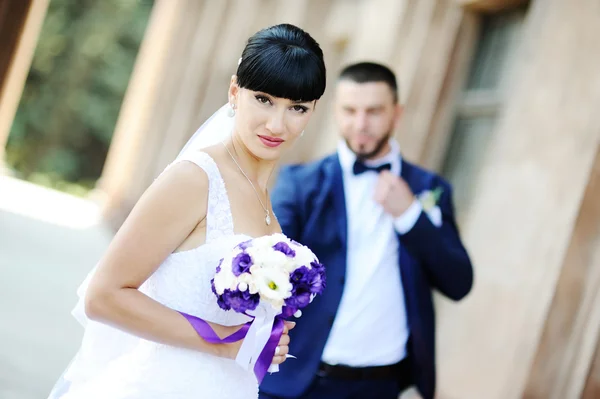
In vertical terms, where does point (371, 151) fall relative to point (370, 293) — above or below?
above

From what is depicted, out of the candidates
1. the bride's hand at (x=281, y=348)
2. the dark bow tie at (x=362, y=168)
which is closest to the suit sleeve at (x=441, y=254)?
the dark bow tie at (x=362, y=168)

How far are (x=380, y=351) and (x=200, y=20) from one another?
604 inches

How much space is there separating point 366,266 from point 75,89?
105 feet

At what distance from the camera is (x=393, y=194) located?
3605 millimetres

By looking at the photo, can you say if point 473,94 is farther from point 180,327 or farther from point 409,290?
point 180,327

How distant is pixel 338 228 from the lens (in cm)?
365

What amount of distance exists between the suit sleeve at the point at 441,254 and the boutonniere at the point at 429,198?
3.7 inches

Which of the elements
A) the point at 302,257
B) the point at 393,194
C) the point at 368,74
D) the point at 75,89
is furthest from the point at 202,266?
the point at 75,89

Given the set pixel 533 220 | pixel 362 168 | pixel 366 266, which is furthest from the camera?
pixel 533 220

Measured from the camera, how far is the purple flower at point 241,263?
2.10 metres

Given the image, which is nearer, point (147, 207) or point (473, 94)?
point (147, 207)

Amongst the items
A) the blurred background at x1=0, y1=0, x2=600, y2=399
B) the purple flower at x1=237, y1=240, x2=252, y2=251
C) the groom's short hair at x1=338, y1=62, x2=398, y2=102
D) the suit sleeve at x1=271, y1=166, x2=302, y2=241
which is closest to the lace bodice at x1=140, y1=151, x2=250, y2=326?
the purple flower at x1=237, y1=240, x2=252, y2=251

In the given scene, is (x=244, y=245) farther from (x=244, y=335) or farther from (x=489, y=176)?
(x=489, y=176)

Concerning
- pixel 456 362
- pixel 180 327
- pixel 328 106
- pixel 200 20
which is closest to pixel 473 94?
pixel 456 362
